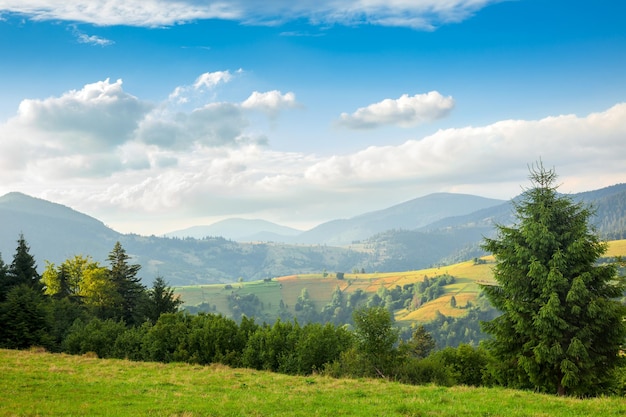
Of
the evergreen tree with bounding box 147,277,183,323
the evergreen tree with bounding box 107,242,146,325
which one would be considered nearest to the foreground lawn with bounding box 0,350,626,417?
the evergreen tree with bounding box 147,277,183,323

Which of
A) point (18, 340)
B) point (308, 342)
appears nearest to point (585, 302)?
point (308, 342)

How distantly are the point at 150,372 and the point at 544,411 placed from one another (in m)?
24.3

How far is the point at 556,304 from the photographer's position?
27234 mm

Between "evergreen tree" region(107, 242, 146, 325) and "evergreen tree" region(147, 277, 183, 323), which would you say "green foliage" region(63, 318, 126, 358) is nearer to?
"evergreen tree" region(147, 277, 183, 323)

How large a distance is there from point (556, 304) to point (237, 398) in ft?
66.2

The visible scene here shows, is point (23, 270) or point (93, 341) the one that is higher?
point (23, 270)

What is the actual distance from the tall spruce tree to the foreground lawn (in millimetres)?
7205

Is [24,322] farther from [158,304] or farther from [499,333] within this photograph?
[499,333]

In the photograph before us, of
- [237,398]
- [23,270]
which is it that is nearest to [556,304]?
[237,398]

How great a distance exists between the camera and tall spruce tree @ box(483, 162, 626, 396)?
90.2ft

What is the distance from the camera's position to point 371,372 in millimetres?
36500

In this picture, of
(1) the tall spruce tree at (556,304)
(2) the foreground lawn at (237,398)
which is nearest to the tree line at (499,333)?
(1) the tall spruce tree at (556,304)

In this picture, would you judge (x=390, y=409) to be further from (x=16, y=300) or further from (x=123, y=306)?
(x=123, y=306)

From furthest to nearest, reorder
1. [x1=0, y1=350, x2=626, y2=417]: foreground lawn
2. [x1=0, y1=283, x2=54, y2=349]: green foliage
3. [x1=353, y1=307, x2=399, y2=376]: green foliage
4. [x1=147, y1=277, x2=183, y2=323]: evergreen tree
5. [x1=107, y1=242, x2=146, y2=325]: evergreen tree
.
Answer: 1. [x1=107, y1=242, x2=146, y2=325]: evergreen tree
2. [x1=147, y1=277, x2=183, y2=323]: evergreen tree
3. [x1=0, y1=283, x2=54, y2=349]: green foliage
4. [x1=353, y1=307, x2=399, y2=376]: green foliage
5. [x1=0, y1=350, x2=626, y2=417]: foreground lawn
